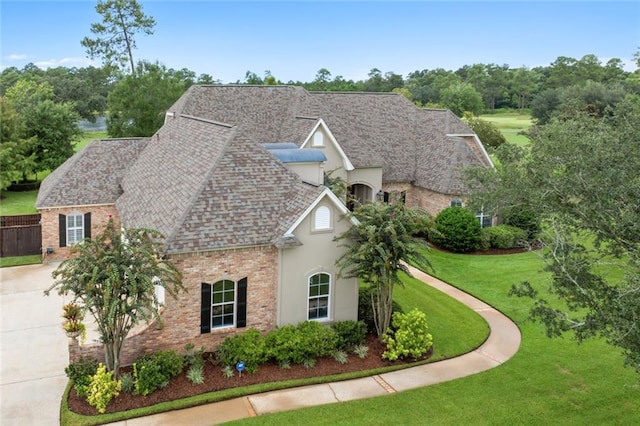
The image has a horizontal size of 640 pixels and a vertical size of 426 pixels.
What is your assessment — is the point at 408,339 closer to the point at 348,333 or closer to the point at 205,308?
the point at 348,333

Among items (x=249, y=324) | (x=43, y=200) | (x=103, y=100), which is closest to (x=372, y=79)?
(x=103, y=100)

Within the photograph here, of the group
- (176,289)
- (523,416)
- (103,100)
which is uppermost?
(103,100)

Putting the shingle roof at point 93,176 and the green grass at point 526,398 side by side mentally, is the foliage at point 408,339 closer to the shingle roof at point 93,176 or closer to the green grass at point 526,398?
the green grass at point 526,398

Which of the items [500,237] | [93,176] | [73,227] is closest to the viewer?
[73,227]

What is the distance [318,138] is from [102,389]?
62.0ft

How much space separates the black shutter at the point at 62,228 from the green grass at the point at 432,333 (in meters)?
13.6

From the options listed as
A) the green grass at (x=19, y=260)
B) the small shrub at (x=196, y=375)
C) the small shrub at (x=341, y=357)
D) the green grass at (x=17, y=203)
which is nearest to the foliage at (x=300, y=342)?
the small shrub at (x=341, y=357)

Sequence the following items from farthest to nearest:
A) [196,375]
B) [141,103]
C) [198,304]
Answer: [141,103] < [198,304] < [196,375]

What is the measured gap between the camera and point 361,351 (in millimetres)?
16938

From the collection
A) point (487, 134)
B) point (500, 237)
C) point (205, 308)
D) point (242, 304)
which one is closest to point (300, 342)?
point (242, 304)

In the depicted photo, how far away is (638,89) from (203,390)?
71.0 m

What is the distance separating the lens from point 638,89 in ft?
222

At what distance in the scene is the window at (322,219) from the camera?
17094 mm

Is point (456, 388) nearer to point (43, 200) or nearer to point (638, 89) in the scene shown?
point (43, 200)
